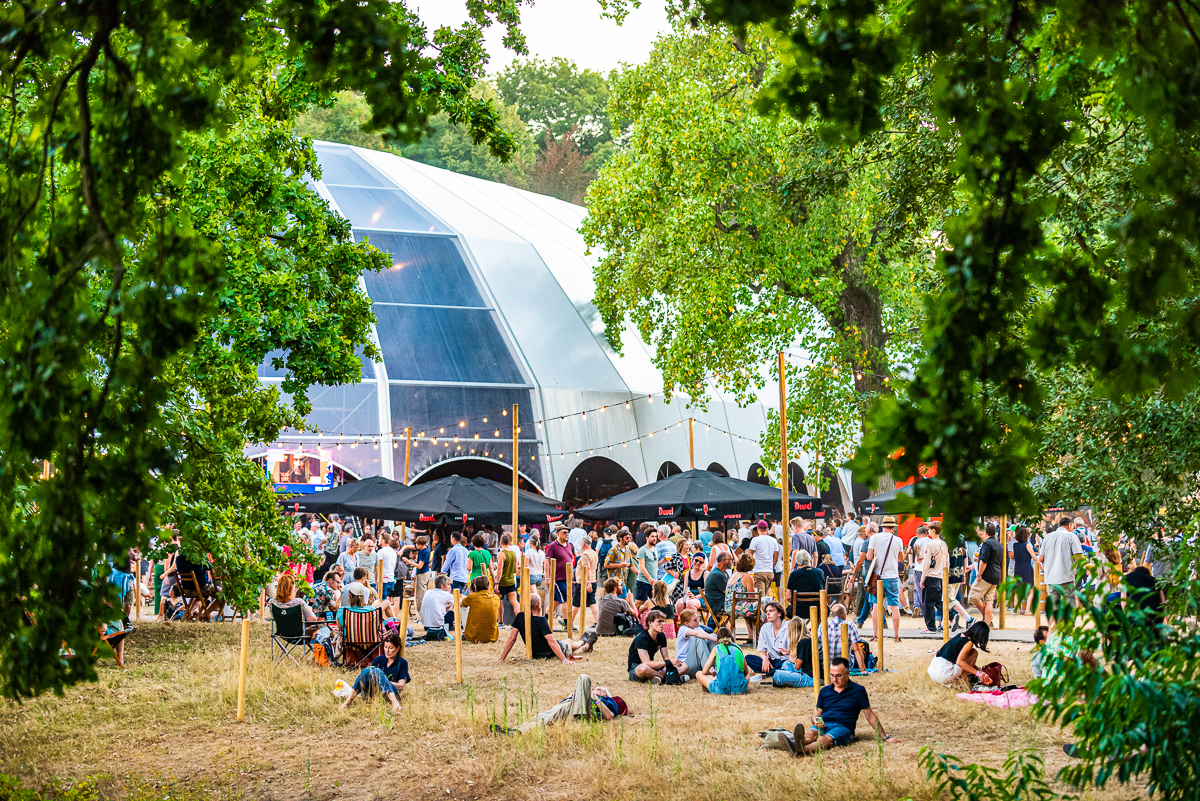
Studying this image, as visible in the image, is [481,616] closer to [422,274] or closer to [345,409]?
[345,409]

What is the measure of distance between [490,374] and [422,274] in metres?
3.79

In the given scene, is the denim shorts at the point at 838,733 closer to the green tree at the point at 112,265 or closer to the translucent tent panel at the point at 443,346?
the green tree at the point at 112,265

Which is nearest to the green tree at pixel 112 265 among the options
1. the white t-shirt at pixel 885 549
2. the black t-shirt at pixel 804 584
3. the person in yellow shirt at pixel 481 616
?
the black t-shirt at pixel 804 584

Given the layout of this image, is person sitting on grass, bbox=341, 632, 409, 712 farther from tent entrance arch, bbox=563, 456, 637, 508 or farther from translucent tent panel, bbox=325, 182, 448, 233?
translucent tent panel, bbox=325, 182, 448, 233

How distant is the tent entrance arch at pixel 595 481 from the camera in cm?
2694

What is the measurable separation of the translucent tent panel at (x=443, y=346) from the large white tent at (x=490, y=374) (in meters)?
0.04

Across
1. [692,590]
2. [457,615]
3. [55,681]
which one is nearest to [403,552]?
[692,590]

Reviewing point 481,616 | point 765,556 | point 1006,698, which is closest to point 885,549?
point 765,556

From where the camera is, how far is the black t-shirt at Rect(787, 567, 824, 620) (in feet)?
43.0

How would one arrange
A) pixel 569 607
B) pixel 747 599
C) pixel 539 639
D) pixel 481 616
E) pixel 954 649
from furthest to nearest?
1. pixel 569 607
2. pixel 481 616
3. pixel 747 599
4. pixel 539 639
5. pixel 954 649

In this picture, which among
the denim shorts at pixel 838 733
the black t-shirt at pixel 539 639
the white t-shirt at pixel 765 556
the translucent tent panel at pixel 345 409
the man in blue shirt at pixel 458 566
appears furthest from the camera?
the translucent tent panel at pixel 345 409

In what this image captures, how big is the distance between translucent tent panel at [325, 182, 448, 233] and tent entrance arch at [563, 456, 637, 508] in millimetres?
8218

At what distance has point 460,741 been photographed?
9070 millimetres

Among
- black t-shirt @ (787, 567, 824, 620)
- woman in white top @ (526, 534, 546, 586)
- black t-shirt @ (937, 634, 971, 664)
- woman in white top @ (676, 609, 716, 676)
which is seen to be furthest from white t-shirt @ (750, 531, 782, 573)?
black t-shirt @ (937, 634, 971, 664)
